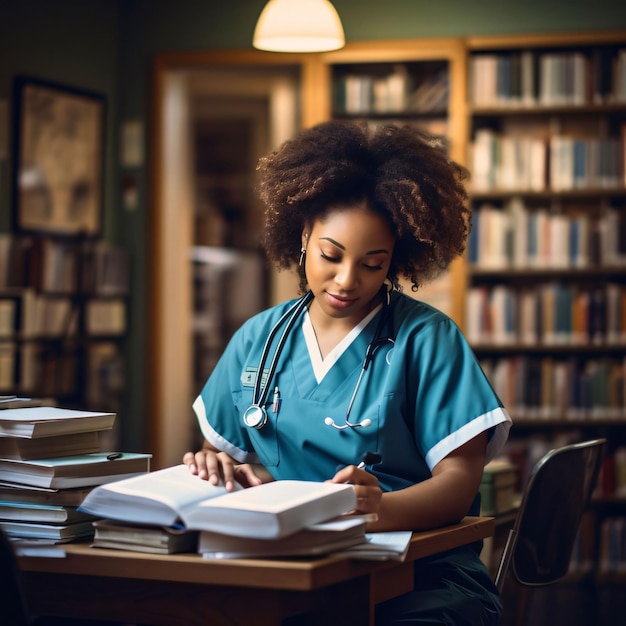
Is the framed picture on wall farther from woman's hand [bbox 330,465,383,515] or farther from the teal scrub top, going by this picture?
woman's hand [bbox 330,465,383,515]

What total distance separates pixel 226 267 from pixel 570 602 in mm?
3985

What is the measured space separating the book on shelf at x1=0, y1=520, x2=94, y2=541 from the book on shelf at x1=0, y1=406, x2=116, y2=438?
0.42 feet

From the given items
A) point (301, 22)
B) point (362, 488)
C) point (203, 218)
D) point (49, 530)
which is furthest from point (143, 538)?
point (203, 218)

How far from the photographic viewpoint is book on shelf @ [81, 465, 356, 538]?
1238 mm

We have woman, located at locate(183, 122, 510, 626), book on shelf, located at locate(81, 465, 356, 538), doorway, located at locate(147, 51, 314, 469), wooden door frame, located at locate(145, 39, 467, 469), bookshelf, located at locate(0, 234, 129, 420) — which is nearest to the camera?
book on shelf, located at locate(81, 465, 356, 538)

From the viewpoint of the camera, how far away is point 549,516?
1884mm

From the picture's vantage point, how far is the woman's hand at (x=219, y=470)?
1.52 meters

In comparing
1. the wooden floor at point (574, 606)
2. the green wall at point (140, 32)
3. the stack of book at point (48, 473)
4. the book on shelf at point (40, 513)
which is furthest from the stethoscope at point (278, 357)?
the green wall at point (140, 32)

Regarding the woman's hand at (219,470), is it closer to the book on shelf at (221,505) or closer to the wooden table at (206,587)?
the book on shelf at (221,505)

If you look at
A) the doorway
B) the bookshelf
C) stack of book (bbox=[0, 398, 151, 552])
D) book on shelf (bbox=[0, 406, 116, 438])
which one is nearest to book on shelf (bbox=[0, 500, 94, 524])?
stack of book (bbox=[0, 398, 151, 552])

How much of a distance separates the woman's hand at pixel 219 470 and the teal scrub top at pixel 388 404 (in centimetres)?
21

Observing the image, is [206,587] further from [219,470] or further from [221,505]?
[219,470]

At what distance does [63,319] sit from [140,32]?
1575 mm

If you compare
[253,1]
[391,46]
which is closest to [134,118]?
[253,1]
